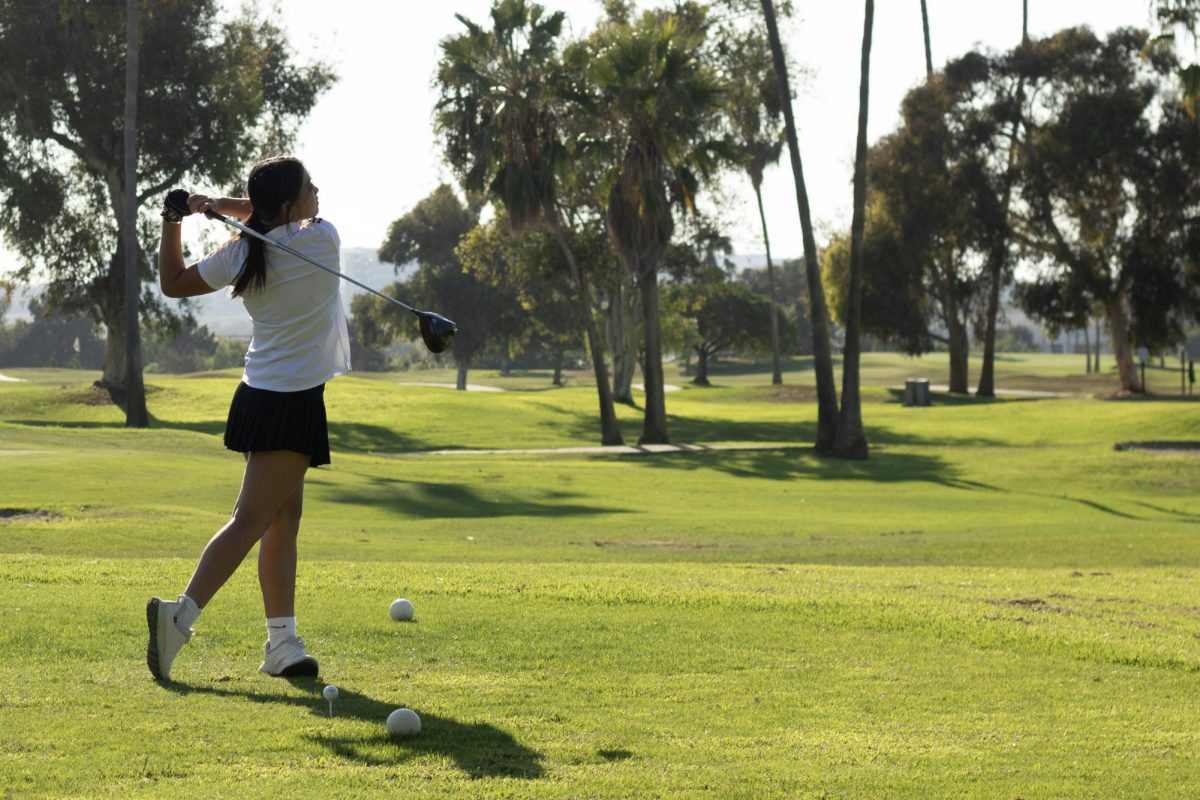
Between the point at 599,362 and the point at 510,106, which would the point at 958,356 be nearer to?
the point at 599,362

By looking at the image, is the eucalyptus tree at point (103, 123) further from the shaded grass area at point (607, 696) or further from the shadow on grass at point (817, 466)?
the shaded grass area at point (607, 696)

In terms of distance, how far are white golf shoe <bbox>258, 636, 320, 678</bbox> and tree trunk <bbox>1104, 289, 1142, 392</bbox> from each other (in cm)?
5800

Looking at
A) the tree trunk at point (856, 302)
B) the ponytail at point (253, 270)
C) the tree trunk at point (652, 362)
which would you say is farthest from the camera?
the tree trunk at point (652, 362)

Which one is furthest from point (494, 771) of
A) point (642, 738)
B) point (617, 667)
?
point (617, 667)

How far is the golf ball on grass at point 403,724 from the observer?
5383mm

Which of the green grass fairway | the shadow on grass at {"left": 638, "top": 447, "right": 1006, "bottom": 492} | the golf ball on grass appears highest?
the golf ball on grass

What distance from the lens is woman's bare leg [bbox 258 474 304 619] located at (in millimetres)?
6637

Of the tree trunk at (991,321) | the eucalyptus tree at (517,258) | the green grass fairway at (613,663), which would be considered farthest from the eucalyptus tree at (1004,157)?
the green grass fairway at (613,663)

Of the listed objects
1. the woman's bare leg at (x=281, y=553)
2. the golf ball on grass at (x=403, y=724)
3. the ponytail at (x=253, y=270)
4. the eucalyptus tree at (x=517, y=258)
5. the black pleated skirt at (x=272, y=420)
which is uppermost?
the eucalyptus tree at (x=517, y=258)

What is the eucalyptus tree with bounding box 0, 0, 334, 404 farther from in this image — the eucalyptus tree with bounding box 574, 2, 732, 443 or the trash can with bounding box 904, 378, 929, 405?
the trash can with bounding box 904, 378, 929, 405

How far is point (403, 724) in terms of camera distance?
5383 millimetres

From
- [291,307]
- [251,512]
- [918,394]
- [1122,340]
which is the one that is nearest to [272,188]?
[291,307]

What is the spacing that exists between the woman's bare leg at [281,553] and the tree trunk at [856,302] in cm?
2900

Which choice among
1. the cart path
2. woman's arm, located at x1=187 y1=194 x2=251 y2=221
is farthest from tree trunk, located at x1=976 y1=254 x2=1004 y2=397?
woman's arm, located at x1=187 y1=194 x2=251 y2=221
